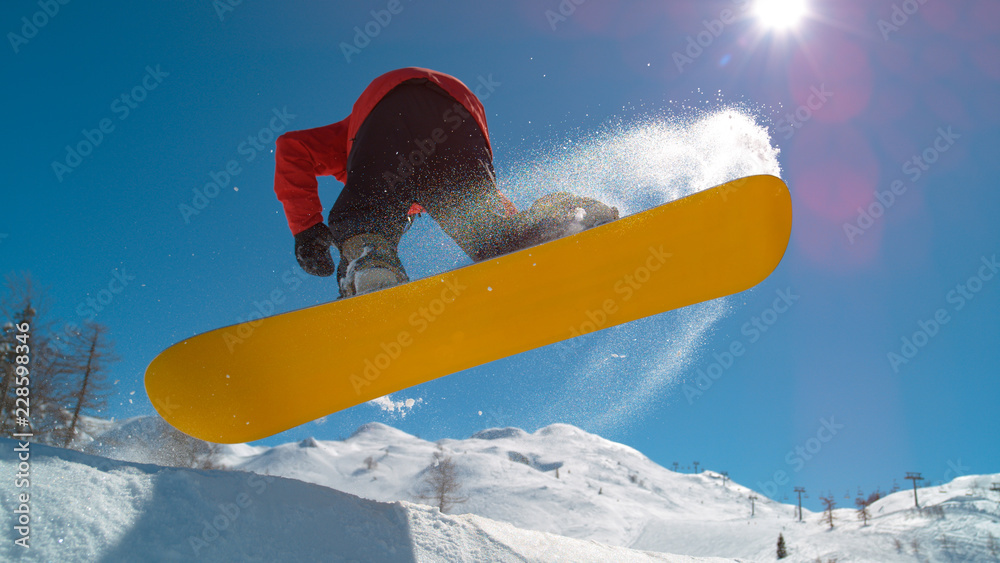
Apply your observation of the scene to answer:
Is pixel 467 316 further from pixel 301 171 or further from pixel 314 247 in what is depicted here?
pixel 301 171

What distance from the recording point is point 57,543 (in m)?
1.36

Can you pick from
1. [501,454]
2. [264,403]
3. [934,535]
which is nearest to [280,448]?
[501,454]

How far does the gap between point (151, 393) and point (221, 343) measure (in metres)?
0.41

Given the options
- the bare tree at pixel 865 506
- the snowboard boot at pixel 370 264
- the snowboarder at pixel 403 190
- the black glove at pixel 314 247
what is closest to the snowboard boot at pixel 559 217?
the snowboarder at pixel 403 190

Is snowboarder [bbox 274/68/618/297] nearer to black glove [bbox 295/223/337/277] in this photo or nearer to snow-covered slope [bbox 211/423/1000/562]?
black glove [bbox 295/223/337/277]

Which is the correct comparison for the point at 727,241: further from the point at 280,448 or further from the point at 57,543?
the point at 280,448

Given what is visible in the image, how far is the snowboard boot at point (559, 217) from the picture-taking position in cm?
254

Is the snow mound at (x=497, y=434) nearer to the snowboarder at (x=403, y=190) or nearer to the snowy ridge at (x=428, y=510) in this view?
the snowy ridge at (x=428, y=510)

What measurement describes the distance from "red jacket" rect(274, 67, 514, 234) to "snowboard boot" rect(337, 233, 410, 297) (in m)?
0.33

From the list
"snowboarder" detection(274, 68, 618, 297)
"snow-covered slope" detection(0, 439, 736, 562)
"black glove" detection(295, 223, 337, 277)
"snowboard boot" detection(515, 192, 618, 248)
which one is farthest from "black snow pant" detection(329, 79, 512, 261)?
"snow-covered slope" detection(0, 439, 736, 562)

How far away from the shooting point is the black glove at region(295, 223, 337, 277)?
2.56 metres

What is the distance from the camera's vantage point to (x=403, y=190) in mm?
2322

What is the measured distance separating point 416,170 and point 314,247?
2.40 ft

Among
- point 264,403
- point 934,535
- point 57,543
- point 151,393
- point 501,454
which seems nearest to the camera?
point 57,543
